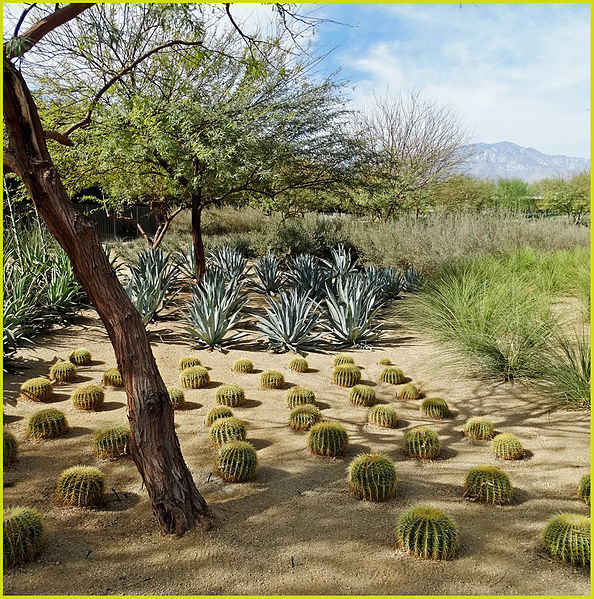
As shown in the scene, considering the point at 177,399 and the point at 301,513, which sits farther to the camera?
the point at 177,399

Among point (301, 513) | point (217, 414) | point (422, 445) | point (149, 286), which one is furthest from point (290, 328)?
point (301, 513)

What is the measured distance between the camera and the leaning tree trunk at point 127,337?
317 cm

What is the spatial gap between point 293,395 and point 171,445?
2594mm

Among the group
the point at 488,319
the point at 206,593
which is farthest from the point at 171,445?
the point at 488,319

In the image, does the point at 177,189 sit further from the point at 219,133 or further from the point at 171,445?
the point at 171,445

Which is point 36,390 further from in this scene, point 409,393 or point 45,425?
point 409,393

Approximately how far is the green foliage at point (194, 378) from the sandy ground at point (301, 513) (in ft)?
0.47

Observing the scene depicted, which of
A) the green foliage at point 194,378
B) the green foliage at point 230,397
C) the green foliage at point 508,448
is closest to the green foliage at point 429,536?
the green foliage at point 508,448

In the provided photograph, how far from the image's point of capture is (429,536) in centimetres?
310

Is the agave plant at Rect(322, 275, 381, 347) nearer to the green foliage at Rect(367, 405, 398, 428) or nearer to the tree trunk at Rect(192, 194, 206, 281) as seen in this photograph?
the green foliage at Rect(367, 405, 398, 428)

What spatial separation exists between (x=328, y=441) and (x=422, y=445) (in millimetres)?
747

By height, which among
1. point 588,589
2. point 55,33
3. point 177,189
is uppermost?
point 55,33

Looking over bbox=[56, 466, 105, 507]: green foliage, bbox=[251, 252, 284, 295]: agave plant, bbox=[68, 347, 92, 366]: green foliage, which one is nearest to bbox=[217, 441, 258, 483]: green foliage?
bbox=[56, 466, 105, 507]: green foliage

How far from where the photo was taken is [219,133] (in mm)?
9656
